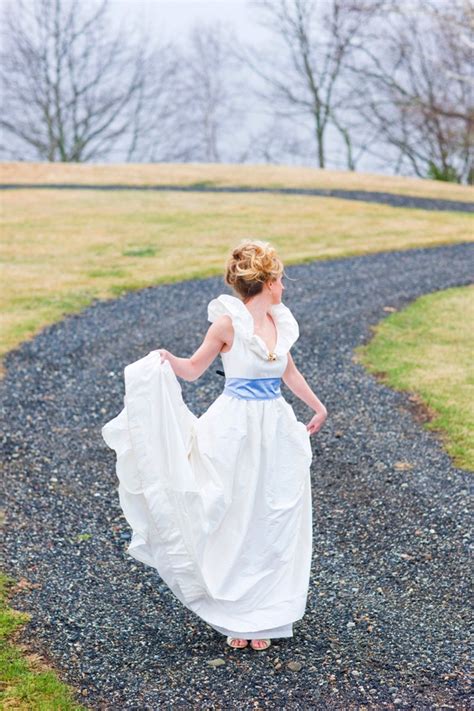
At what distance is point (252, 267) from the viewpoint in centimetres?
505

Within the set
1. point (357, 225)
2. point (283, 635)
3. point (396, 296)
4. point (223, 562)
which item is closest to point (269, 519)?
point (223, 562)

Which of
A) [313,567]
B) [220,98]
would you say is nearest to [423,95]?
[220,98]

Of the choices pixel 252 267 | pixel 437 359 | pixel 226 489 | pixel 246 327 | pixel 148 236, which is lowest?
pixel 437 359

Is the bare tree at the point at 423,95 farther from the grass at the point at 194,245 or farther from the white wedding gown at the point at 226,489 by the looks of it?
the white wedding gown at the point at 226,489

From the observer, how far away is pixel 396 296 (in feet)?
48.1

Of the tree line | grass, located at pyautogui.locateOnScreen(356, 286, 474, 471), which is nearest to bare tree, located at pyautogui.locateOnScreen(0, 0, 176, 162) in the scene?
the tree line

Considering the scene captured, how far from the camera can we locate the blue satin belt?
5102 mm

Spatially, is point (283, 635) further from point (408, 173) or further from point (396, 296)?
point (408, 173)

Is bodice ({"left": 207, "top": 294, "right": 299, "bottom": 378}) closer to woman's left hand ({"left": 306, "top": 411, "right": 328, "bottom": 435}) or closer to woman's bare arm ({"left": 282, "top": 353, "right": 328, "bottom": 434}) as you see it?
woman's bare arm ({"left": 282, "top": 353, "right": 328, "bottom": 434})

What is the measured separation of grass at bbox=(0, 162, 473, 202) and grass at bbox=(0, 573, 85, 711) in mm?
24804

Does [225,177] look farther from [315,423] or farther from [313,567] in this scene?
[315,423]

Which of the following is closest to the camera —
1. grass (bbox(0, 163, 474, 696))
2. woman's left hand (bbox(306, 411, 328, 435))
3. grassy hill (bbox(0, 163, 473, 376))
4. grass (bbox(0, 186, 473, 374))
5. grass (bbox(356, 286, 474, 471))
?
woman's left hand (bbox(306, 411, 328, 435))

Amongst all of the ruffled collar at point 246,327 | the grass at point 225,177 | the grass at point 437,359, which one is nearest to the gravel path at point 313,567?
the grass at point 437,359

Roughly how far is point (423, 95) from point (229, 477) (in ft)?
136
